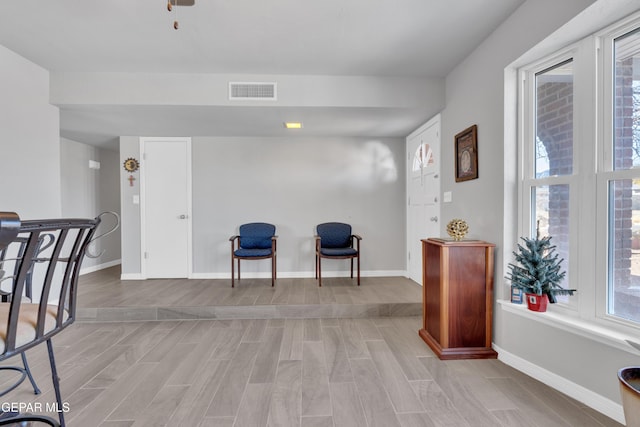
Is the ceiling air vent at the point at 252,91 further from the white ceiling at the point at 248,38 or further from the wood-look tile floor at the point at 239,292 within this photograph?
the wood-look tile floor at the point at 239,292

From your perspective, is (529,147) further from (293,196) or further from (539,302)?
(293,196)

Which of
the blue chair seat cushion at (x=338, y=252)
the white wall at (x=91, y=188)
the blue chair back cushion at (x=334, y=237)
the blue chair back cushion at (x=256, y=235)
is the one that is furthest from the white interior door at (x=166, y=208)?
the blue chair seat cushion at (x=338, y=252)

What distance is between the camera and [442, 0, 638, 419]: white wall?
5.09ft

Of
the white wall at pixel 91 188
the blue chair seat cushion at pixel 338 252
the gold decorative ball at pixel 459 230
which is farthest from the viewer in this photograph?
the white wall at pixel 91 188

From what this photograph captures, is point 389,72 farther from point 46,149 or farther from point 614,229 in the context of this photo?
point 46,149

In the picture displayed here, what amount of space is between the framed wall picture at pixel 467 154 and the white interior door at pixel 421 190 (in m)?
0.53

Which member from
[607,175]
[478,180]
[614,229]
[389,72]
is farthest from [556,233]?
[389,72]

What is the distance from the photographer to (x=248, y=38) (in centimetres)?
225

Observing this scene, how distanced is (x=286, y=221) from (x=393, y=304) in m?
1.91

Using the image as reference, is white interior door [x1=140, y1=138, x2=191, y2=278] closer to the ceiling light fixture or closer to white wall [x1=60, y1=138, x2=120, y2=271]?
white wall [x1=60, y1=138, x2=120, y2=271]

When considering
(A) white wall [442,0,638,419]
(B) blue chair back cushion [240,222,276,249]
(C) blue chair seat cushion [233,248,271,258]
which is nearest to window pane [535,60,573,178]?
(A) white wall [442,0,638,419]

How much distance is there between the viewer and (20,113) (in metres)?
2.55

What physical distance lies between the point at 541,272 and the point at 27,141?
13.8 ft

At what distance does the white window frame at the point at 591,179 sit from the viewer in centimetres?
161
